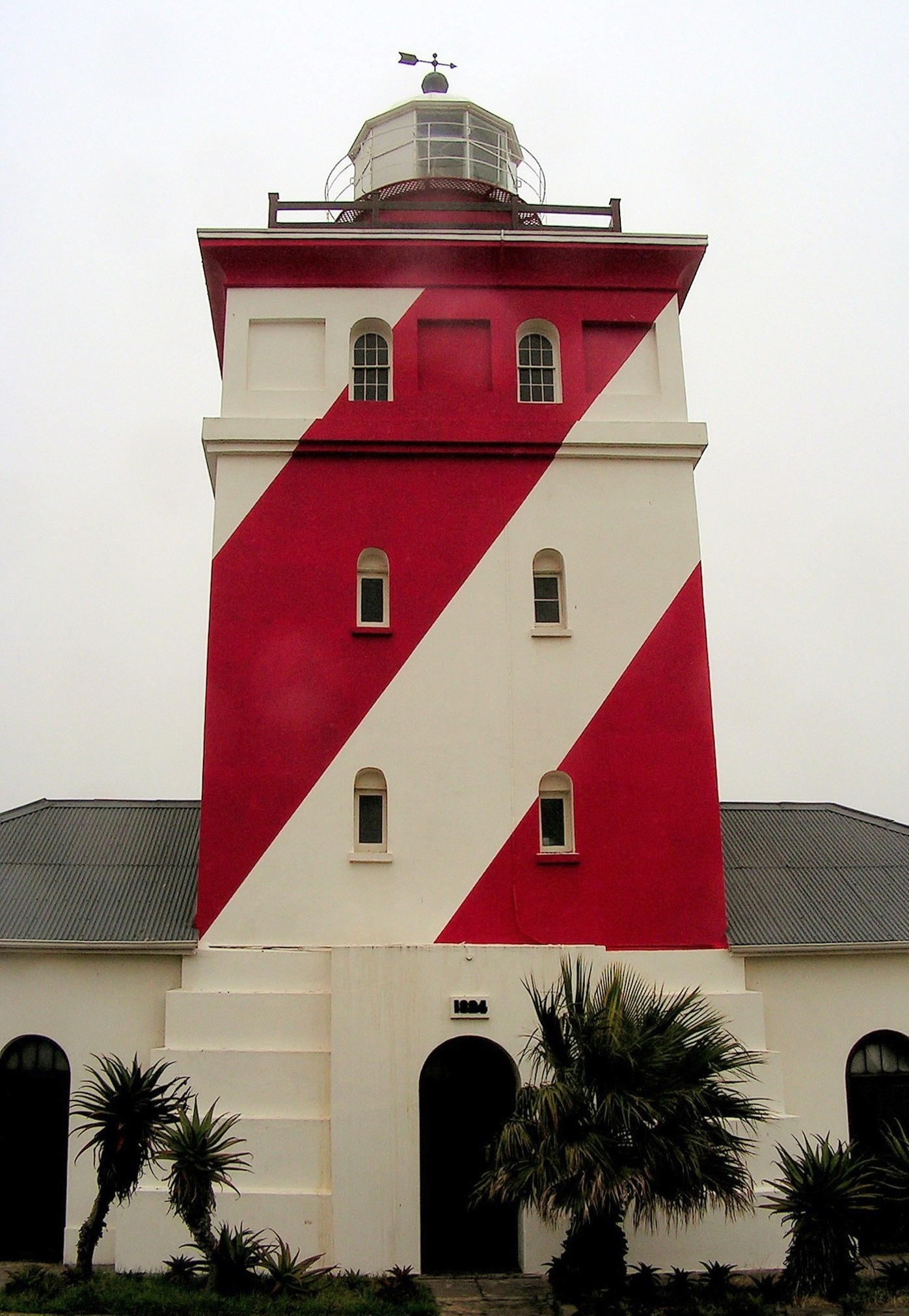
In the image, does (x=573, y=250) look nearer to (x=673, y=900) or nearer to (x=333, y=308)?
(x=333, y=308)

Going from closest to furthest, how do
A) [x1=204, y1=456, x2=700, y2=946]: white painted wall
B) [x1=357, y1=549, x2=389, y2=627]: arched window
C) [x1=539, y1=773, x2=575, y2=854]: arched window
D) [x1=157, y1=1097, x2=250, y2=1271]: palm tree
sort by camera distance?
[x1=157, y1=1097, x2=250, y2=1271]: palm tree → [x1=204, y1=456, x2=700, y2=946]: white painted wall → [x1=539, y1=773, x2=575, y2=854]: arched window → [x1=357, y1=549, x2=389, y2=627]: arched window

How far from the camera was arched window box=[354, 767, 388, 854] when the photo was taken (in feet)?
57.5

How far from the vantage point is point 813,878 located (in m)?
19.4

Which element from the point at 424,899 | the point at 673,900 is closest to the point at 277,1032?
the point at 424,899

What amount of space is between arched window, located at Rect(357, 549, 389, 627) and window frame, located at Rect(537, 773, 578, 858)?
3392 mm

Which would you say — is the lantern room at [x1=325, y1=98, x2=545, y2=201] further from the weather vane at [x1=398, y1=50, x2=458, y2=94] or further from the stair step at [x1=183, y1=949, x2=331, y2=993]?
the stair step at [x1=183, y1=949, x2=331, y2=993]

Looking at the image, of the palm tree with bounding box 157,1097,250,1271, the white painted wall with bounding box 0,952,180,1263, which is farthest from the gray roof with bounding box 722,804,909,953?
the white painted wall with bounding box 0,952,180,1263

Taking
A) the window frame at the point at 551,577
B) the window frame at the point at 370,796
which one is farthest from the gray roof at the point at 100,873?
the window frame at the point at 551,577

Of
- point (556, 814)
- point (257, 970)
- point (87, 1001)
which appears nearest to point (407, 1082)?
point (257, 970)

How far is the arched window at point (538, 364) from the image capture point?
768 inches

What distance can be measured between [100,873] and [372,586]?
5995 millimetres

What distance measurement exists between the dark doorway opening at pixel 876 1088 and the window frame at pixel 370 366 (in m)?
11.9

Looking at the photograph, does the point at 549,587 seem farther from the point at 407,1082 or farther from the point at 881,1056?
the point at 881,1056

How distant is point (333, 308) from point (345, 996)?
34.2ft
